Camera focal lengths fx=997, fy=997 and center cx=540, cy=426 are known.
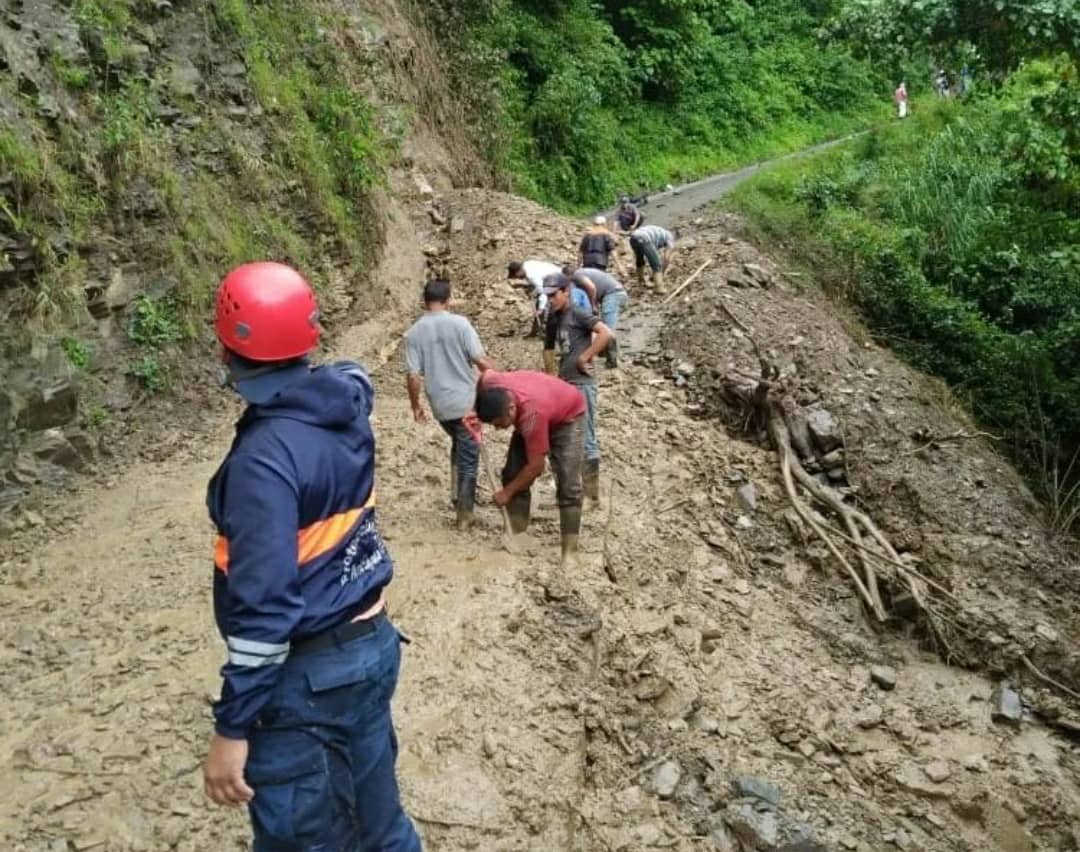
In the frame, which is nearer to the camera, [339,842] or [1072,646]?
[339,842]

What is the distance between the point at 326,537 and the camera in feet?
7.86

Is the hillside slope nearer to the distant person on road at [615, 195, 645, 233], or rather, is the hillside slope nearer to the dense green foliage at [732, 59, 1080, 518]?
the distant person on road at [615, 195, 645, 233]

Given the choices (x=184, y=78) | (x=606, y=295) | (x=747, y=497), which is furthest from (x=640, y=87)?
(x=747, y=497)

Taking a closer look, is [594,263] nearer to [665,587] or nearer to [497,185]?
[665,587]

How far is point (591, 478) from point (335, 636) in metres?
4.68

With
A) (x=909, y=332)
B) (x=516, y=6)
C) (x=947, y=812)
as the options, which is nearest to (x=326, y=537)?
(x=947, y=812)

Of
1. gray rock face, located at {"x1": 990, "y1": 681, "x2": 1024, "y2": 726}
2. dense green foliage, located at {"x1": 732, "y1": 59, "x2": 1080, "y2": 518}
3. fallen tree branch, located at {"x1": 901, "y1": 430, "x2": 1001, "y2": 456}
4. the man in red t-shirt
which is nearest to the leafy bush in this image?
the man in red t-shirt

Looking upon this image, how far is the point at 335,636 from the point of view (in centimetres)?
243

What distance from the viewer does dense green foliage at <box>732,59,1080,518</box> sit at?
38.1 ft

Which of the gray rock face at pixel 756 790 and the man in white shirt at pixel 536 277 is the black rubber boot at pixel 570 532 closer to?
the gray rock face at pixel 756 790

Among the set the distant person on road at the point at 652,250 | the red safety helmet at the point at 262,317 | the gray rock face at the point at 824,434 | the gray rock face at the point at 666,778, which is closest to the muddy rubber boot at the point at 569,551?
the gray rock face at the point at 666,778

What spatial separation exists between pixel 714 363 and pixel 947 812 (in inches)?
Answer: 223

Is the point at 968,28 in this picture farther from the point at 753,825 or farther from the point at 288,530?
the point at 288,530

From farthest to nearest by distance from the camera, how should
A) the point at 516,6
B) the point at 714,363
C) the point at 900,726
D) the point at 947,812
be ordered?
the point at 516,6 → the point at 714,363 → the point at 900,726 → the point at 947,812
